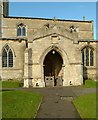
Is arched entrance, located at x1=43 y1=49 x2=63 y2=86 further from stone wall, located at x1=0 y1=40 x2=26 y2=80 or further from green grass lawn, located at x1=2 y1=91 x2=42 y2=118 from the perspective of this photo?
green grass lawn, located at x1=2 y1=91 x2=42 y2=118

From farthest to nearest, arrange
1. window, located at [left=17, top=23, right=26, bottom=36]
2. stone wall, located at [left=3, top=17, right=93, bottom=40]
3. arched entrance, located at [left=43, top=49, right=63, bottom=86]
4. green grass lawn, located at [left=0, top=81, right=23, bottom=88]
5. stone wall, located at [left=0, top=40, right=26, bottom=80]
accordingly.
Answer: window, located at [left=17, top=23, right=26, bottom=36], stone wall, located at [left=3, top=17, right=93, bottom=40], arched entrance, located at [left=43, top=49, right=63, bottom=86], stone wall, located at [left=0, top=40, right=26, bottom=80], green grass lawn, located at [left=0, top=81, right=23, bottom=88]

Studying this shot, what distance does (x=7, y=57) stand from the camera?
33.2 meters

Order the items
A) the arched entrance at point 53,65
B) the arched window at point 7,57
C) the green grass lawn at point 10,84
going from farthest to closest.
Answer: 1. the arched entrance at point 53,65
2. the arched window at point 7,57
3. the green grass lawn at point 10,84

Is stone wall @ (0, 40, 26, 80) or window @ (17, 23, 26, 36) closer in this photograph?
stone wall @ (0, 40, 26, 80)

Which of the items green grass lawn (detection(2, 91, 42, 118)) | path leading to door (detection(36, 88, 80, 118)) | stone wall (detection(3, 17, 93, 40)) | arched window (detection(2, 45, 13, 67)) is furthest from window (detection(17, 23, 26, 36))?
path leading to door (detection(36, 88, 80, 118))

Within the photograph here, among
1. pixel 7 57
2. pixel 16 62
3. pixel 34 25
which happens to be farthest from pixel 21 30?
pixel 16 62

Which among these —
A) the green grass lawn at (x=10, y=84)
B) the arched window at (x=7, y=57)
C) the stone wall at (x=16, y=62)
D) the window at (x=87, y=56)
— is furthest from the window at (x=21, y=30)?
the green grass lawn at (x=10, y=84)

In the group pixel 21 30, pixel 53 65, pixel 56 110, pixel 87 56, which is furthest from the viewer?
pixel 21 30

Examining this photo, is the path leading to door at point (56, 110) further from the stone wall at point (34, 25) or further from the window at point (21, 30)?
the window at point (21, 30)

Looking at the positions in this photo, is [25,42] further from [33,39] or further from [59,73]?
[59,73]

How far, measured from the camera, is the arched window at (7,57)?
A: 33.2 meters

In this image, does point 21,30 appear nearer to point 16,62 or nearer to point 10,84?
point 16,62

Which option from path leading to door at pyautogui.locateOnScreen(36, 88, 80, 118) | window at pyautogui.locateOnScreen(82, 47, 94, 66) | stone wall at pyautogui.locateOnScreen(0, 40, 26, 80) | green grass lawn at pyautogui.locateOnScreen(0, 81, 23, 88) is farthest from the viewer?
window at pyautogui.locateOnScreen(82, 47, 94, 66)

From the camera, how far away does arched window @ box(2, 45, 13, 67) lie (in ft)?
109
